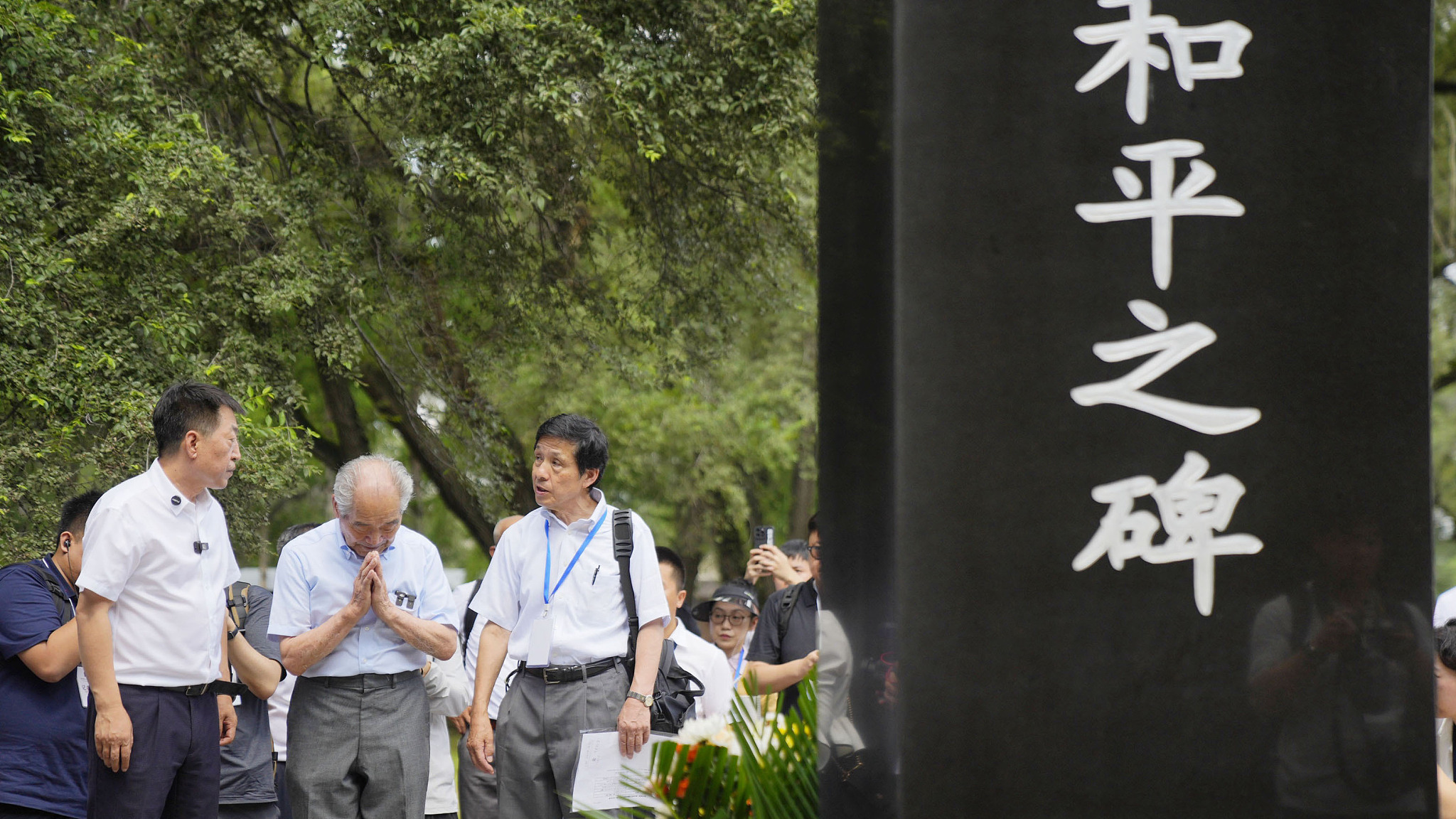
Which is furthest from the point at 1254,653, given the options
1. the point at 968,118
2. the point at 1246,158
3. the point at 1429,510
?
the point at 968,118

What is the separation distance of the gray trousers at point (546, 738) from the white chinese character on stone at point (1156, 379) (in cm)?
257

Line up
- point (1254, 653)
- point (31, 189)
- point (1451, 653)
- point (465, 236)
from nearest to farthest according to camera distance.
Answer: point (1254, 653) < point (1451, 653) < point (31, 189) < point (465, 236)

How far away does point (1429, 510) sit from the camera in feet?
7.23

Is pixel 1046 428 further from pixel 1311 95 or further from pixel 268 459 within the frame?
pixel 268 459

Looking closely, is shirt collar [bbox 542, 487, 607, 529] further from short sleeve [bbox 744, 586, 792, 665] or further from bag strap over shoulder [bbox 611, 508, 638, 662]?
short sleeve [bbox 744, 586, 792, 665]

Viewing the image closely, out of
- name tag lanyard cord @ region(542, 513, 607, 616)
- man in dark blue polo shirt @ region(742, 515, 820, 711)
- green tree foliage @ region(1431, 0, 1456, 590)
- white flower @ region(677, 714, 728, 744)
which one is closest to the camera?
white flower @ region(677, 714, 728, 744)

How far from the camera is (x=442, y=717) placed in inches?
222

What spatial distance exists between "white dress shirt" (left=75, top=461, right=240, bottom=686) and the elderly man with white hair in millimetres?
354

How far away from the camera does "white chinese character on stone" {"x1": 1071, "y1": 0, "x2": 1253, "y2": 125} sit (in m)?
2.24

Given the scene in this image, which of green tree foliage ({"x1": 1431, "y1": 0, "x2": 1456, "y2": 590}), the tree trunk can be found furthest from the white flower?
the tree trunk

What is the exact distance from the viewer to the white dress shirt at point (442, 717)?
526 cm

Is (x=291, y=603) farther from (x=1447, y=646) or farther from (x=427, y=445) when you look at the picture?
(x=427, y=445)

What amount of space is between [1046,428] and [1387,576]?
0.67 meters

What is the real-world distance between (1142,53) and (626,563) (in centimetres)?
272
